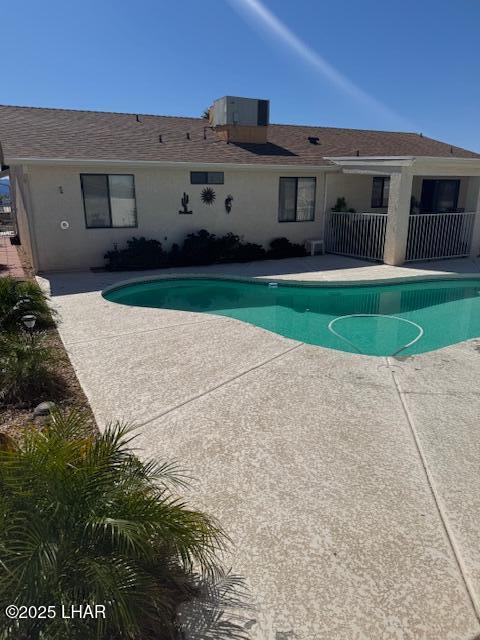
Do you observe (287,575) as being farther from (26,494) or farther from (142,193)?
(142,193)

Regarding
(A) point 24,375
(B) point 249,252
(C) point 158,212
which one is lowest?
(A) point 24,375

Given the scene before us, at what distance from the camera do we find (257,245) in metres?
16.0

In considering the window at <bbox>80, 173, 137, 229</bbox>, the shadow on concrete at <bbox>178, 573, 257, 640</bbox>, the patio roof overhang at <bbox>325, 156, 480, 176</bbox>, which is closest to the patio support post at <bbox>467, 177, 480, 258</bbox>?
the patio roof overhang at <bbox>325, 156, 480, 176</bbox>

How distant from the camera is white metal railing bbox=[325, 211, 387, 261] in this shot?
50.6 ft

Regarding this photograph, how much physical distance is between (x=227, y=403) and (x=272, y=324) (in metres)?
5.07

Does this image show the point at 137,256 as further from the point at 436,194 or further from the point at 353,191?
the point at 436,194

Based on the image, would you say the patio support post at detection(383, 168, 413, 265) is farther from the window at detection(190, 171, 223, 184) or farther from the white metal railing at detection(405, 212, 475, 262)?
the window at detection(190, 171, 223, 184)

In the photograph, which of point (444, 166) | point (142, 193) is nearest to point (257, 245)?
point (142, 193)

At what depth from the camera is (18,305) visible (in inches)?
287

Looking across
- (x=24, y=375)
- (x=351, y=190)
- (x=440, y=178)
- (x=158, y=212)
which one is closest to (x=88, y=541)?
(x=24, y=375)

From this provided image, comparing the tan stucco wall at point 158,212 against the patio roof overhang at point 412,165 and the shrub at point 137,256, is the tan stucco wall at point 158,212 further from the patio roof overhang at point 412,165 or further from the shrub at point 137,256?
the patio roof overhang at point 412,165

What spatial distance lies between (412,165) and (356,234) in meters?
3.19

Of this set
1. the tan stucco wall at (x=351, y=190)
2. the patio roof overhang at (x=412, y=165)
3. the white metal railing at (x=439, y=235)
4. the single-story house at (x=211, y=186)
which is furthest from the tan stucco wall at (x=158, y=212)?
the white metal railing at (x=439, y=235)

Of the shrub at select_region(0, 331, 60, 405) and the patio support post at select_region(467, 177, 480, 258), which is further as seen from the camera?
the patio support post at select_region(467, 177, 480, 258)
